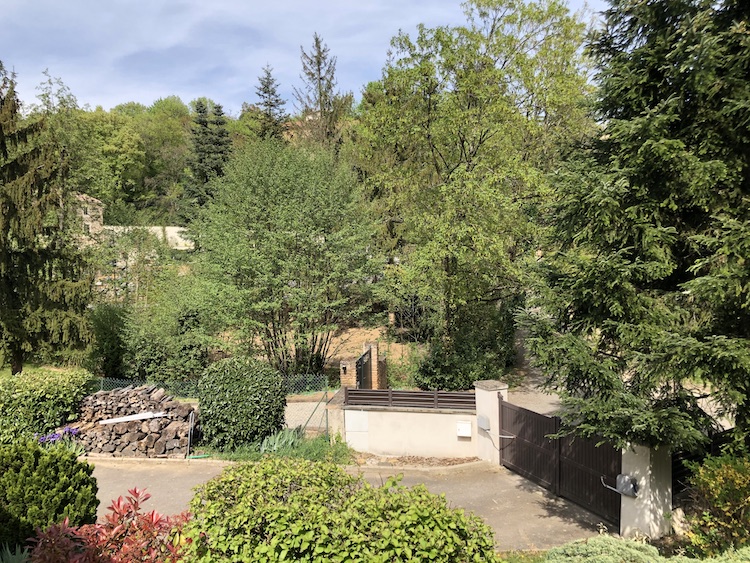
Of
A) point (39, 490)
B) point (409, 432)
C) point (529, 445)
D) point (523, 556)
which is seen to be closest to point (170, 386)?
Result: point (409, 432)

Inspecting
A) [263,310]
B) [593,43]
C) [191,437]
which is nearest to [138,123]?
[263,310]

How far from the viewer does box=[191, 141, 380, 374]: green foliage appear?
16062mm

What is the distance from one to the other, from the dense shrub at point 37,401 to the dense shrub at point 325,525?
30.2 feet

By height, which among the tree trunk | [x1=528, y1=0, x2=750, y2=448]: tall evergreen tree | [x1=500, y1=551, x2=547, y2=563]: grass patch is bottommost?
[x1=500, y1=551, x2=547, y2=563]: grass patch

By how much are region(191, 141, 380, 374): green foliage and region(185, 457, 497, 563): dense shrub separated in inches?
445

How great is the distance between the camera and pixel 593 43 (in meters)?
8.17

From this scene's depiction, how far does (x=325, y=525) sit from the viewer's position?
4.13m

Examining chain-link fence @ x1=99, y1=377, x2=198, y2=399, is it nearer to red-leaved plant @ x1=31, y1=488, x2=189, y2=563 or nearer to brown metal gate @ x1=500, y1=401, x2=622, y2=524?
brown metal gate @ x1=500, y1=401, x2=622, y2=524

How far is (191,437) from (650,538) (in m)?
9.37

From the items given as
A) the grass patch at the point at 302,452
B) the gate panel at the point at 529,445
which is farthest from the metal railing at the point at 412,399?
the grass patch at the point at 302,452

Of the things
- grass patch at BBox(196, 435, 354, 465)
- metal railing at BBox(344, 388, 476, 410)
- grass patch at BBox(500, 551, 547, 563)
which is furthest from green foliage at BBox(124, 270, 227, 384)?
grass patch at BBox(500, 551, 547, 563)

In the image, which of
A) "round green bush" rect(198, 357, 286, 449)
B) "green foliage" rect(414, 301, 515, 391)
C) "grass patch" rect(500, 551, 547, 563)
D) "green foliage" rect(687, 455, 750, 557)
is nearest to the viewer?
"green foliage" rect(687, 455, 750, 557)

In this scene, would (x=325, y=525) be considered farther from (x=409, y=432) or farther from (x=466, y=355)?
(x=466, y=355)

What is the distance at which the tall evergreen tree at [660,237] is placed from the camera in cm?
648
